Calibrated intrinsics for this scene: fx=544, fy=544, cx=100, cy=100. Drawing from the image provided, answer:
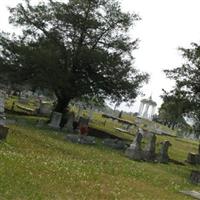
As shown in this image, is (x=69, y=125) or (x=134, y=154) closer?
(x=134, y=154)

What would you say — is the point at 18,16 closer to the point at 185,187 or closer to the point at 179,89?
the point at 179,89

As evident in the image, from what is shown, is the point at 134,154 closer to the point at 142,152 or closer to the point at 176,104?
the point at 142,152

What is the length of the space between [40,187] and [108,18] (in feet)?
103

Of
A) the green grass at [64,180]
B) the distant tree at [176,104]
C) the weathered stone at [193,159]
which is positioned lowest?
the green grass at [64,180]

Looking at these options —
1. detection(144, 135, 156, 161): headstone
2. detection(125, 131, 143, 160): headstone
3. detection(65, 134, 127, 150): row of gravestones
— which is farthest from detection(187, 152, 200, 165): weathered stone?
detection(125, 131, 143, 160): headstone

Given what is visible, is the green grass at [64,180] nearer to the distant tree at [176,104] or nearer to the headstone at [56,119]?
the distant tree at [176,104]

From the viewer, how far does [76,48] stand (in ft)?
137

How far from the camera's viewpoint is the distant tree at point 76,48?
1622 inches

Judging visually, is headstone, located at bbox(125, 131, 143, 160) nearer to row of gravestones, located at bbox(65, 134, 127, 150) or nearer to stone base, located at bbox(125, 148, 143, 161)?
stone base, located at bbox(125, 148, 143, 161)

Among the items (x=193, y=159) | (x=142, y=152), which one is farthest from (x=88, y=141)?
(x=193, y=159)

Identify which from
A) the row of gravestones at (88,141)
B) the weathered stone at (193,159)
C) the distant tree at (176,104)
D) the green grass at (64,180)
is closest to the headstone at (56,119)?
the row of gravestones at (88,141)

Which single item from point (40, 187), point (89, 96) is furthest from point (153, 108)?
point (40, 187)

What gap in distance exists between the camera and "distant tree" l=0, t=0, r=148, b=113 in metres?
41.2

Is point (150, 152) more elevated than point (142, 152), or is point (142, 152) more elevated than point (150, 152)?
point (150, 152)
